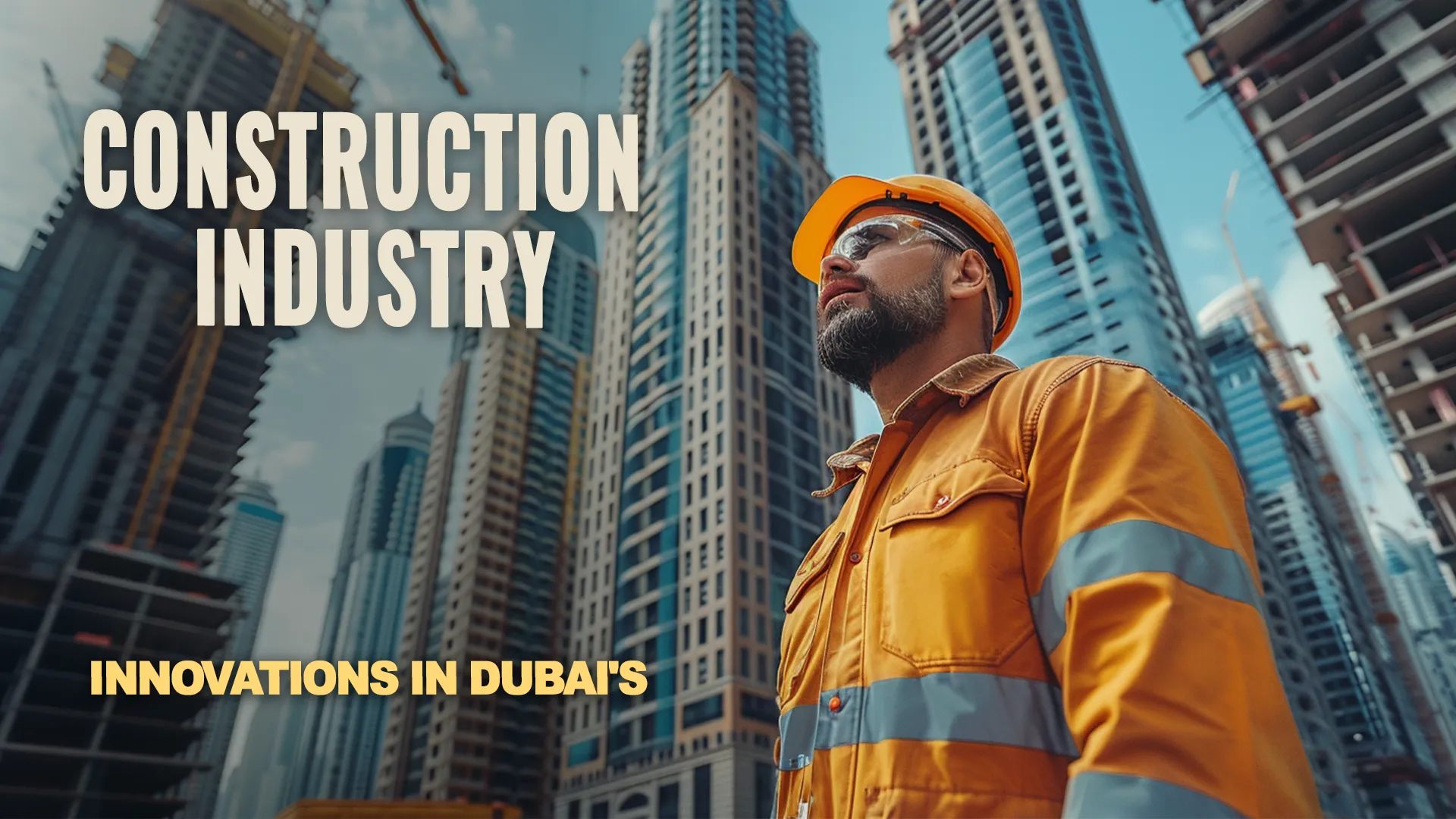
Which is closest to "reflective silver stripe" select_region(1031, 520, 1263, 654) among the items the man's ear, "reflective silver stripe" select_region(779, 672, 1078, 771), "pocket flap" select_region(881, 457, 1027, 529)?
"reflective silver stripe" select_region(779, 672, 1078, 771)

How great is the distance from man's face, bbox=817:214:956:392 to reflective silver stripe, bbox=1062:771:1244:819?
1.52 meters

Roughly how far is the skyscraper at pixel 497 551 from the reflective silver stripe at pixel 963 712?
81.6 metres

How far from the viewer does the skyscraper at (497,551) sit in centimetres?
7912

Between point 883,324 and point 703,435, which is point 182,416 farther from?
point 883,324

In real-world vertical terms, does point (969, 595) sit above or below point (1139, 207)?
below

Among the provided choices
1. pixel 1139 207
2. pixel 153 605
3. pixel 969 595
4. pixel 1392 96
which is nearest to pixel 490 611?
Result: pixel 153 605

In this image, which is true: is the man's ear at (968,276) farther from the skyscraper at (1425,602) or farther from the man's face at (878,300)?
the skyscraper at (1425,602)

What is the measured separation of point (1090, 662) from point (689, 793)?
52.8 meters

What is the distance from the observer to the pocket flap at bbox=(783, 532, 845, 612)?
2.39 metres

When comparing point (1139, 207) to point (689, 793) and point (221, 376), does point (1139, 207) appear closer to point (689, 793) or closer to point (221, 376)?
point (689, 793)

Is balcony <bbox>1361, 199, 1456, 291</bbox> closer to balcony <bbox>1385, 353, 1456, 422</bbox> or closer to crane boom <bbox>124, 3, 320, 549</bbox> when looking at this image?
balcony <bbox>1385, 353, 1456, 422</bbox>

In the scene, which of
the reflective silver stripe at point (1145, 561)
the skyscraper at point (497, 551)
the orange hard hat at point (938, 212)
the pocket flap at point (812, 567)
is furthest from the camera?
the skyscraper at point (497, 551)

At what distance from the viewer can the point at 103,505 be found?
79.9 metres

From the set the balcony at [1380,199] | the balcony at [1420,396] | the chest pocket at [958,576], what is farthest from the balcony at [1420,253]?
the chest pocket at [958,576]
